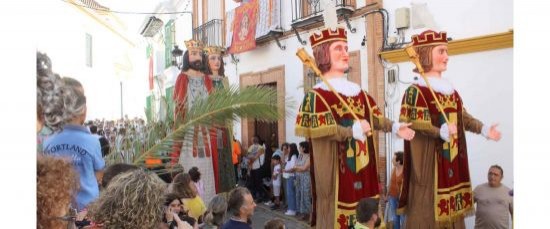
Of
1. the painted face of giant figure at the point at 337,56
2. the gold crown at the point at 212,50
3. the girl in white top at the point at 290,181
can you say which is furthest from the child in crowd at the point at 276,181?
the painted face of giant figure at the point at 337,56

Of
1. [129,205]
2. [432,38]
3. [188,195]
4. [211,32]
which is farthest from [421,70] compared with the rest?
[211,32]

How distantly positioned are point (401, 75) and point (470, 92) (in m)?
0.88

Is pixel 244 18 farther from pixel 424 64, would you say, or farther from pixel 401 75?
pixel 424 64

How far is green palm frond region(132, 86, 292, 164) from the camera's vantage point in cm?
332

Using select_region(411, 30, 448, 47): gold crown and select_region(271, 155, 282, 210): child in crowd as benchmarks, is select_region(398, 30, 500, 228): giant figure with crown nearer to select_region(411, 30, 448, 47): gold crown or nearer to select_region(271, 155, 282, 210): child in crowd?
select_region(411, 30, 448, 47): gold crown

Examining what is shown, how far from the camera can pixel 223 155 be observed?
553 cm

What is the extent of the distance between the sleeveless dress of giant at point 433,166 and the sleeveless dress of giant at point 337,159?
467 millimetres

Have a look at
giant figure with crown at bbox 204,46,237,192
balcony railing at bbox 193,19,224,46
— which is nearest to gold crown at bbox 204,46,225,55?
giant figure with crown at bbox 204,46,237,192

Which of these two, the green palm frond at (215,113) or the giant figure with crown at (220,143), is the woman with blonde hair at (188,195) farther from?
the giant figure with crown at (220,143)

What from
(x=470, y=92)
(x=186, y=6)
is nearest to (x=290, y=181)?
(x=470, y=92)

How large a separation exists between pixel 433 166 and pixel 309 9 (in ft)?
12.1

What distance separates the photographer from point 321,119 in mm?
3949

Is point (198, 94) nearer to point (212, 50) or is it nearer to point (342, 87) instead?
point (212, 50)

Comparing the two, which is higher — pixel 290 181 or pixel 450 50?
pixel 450 50
